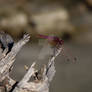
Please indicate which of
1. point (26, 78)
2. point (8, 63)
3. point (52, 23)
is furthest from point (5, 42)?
point (52, 23)

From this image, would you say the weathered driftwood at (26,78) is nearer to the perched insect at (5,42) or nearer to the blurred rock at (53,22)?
the perched insect at (5,42)

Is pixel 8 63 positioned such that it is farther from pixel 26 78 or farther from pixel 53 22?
pixel 53 22

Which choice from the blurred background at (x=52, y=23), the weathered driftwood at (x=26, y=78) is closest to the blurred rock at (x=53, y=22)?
the blurred background at (x=52, y=23)

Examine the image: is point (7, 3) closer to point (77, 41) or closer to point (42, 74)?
point (77, 41)

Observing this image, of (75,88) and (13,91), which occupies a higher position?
(13,91)

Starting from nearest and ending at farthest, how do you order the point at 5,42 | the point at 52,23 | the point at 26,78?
the point at 26,78, the point at 5,42, the point at 52,23

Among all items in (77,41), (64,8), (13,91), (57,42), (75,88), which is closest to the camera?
(13,91)

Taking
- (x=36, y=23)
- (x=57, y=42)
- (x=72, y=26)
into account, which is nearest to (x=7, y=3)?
(x=36, y=23)
